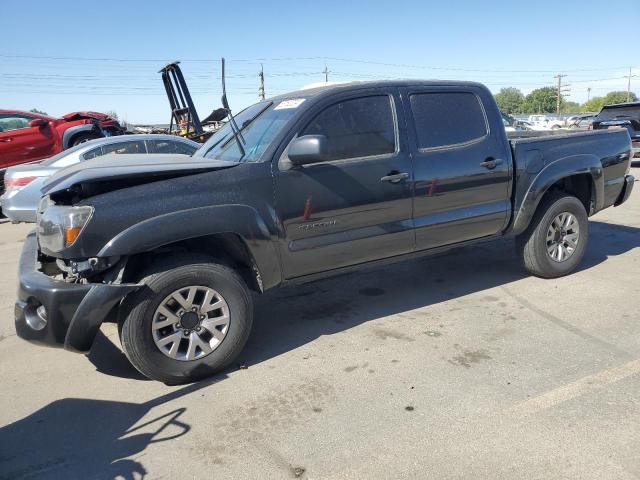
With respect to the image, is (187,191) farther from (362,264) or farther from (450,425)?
(450,425)

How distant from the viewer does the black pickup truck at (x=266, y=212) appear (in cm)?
319

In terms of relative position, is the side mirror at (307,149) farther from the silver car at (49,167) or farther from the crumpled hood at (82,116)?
the crumpled hood at (82,116)

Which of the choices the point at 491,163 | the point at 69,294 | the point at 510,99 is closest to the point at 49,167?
the point at 69,294

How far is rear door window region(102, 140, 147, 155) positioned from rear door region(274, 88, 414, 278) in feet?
15.6

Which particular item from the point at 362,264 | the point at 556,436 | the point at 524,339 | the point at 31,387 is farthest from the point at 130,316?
the point at 524,339

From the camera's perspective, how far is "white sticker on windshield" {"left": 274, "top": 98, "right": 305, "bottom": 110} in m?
3.99

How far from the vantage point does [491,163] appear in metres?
4.54

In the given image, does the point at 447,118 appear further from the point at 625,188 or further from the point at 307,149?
the point at 625,188

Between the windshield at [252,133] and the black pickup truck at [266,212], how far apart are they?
2cm

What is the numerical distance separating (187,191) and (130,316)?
2.84 ft

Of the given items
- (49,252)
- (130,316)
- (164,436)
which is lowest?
(164,436)

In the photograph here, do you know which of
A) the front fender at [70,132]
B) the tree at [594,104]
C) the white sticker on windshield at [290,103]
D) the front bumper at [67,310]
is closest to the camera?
the front bumper at [67,310]

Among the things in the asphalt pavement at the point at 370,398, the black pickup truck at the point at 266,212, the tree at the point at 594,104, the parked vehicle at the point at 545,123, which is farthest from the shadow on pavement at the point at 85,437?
the tree at the point at 594,104

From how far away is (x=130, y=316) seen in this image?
10.5 ft
